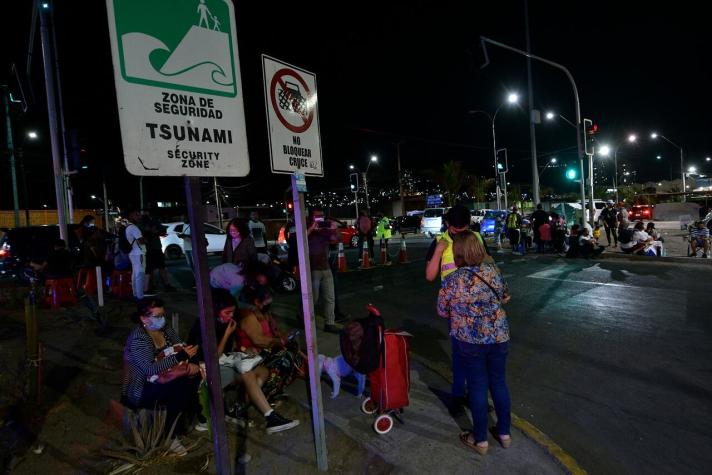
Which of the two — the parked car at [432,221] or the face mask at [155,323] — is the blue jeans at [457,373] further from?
the parked car at [432,221]

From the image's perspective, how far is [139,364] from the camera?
331 cm

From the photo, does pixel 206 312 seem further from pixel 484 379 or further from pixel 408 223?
pixel 408 223

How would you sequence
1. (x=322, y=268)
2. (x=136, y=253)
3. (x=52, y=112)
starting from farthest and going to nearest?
(x=52, y=112) → (x=136, y=253) → (x=322, y=268)

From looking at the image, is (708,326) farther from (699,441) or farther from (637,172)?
(637,172)

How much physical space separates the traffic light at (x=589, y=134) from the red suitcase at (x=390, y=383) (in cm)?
1357

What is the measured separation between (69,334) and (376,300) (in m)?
5.18

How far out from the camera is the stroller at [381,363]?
135 inches

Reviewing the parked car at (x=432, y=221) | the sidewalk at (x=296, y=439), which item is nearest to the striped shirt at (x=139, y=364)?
the sidewalk at (x=296, y=439)

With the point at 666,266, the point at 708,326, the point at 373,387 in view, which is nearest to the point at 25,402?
the point at 373,387

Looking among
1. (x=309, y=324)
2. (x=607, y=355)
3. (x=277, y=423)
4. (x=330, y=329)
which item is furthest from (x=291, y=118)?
(x=607, y=355)

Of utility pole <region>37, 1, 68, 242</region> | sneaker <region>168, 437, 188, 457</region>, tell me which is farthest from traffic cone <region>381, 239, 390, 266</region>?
sneaker <region>168, 437, 188, 457</region>

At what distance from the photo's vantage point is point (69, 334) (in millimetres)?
6203

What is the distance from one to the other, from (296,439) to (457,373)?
1.43 metres

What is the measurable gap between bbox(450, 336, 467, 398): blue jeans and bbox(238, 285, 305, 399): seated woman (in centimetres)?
151
